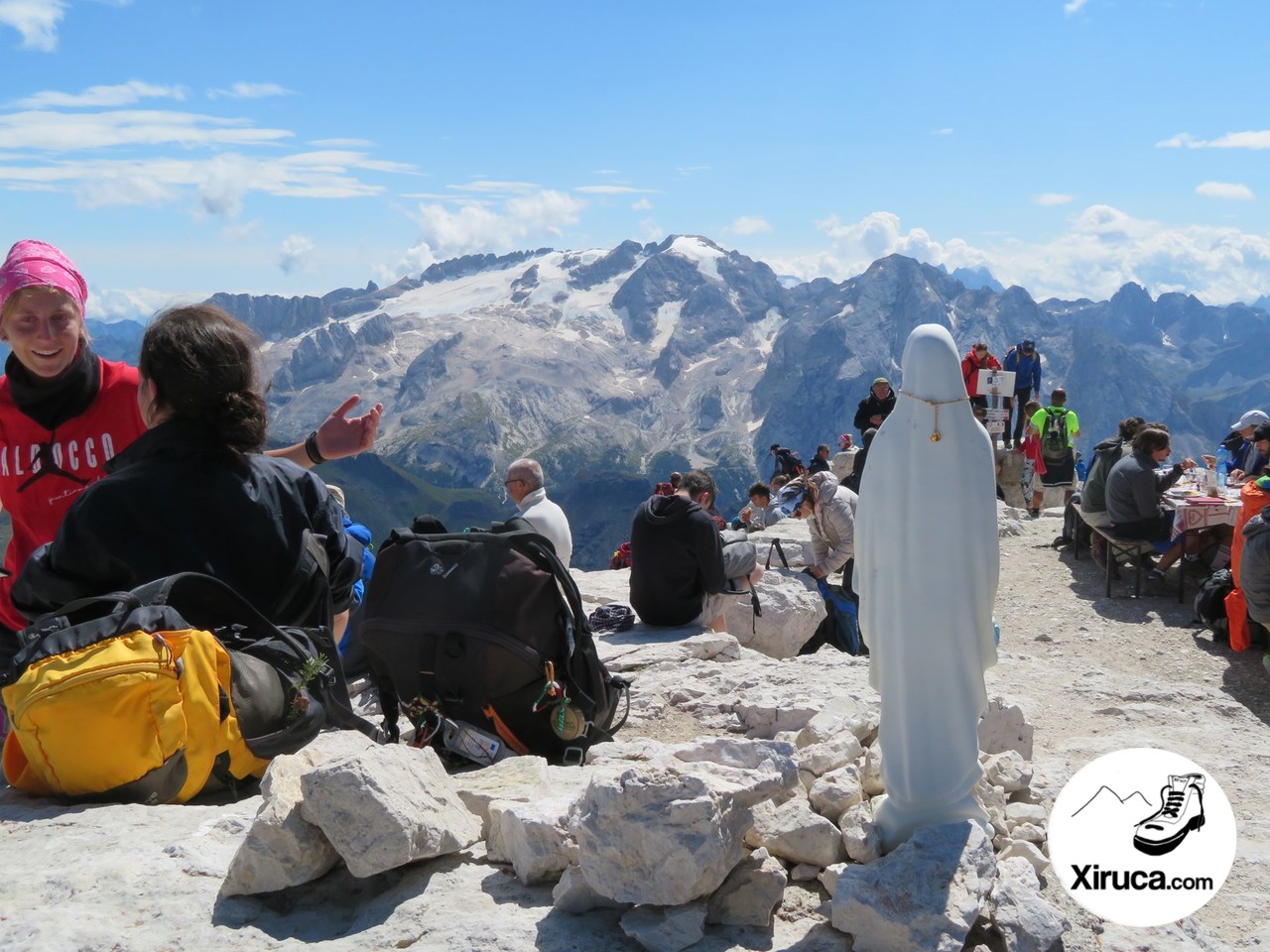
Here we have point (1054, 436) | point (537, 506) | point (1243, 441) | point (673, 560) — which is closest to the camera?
point (537, 506)

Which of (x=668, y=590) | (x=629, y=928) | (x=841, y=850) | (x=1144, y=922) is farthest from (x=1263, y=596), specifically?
(x=629, y=928)

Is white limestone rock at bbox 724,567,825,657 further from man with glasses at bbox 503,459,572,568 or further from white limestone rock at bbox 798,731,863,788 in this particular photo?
white limestone rock at bbox 798,731,863,788

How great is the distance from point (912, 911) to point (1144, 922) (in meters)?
1.06

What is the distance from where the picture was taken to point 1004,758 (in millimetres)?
4312

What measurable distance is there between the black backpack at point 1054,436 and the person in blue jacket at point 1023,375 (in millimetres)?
1508

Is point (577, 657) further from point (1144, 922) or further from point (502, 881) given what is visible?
point (1144, 922)

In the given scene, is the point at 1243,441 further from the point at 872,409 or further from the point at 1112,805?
the point at 1112,805

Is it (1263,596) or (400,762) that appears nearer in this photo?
(400,762)

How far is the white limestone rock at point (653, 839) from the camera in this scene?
9.29 ft

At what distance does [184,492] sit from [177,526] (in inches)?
5.1

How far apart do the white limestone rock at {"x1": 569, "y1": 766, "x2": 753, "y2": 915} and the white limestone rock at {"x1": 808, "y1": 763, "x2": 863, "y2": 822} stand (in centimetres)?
80

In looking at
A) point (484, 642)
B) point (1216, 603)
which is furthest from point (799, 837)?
point (1216, 603)

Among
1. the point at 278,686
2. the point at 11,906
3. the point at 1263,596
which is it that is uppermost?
the point at 278,686

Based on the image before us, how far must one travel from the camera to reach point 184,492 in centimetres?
337
